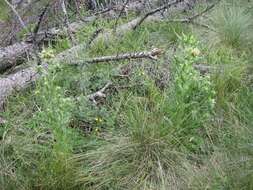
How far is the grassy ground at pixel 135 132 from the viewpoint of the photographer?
320cm

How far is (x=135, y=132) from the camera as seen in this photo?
3.49 m

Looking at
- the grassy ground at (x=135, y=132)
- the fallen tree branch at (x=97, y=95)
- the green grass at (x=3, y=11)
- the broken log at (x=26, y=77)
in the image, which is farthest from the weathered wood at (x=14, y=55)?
the green grass at (x=3, y=11)

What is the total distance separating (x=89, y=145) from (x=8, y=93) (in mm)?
1121

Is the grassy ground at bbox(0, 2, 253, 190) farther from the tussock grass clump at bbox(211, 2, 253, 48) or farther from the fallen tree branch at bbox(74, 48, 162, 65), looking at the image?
Result: the tussock grass clump at bbox(211, 2, 253, 48)

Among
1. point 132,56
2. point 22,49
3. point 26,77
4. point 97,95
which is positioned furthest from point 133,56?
point 22,49

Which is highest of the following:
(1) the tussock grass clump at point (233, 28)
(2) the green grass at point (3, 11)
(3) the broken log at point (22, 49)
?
(3) the broken log at point (22, 49)

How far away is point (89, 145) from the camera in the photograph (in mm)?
3516

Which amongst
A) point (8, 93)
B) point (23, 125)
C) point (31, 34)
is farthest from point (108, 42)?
point (23, 125)

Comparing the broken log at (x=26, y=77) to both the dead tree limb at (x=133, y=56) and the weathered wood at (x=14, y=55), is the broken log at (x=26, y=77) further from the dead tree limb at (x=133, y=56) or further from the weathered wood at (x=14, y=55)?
the weathered wood at (x=14, y=55)

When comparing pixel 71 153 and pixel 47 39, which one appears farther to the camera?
pixel 47 39

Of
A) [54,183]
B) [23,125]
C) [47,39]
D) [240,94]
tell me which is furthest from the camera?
[47,39]

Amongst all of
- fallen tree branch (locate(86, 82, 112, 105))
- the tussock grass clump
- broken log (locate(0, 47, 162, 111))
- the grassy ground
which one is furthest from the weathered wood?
the tussock grass clump

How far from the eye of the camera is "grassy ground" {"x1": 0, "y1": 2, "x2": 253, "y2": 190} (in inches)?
126

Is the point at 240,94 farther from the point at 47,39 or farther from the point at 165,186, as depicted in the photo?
the point at 47,39
